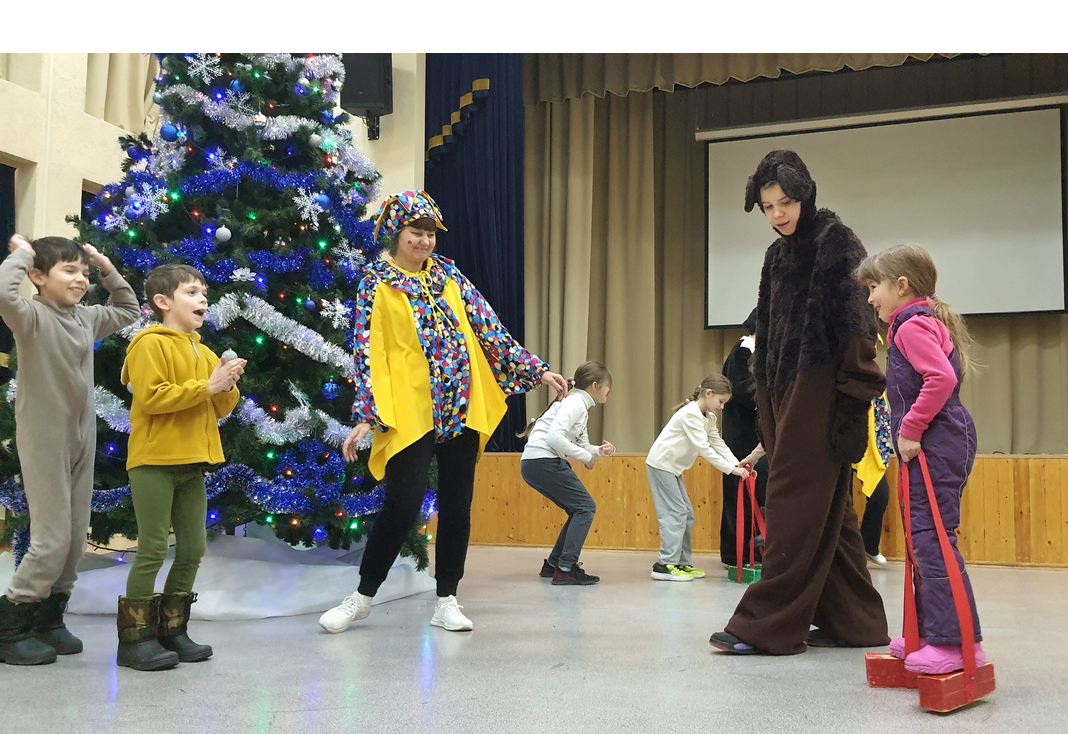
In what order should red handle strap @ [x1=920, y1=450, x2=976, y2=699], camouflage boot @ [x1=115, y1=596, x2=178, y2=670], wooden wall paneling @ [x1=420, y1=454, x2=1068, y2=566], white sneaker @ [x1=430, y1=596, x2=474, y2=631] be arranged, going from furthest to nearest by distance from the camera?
1. wooden wall paneling @ [x1=420, y1=454, x2=1068, y2=566]
2. white sneaker @ [x1=430, y1=596, x2=474, y2=631]
3. camouflage boot @ [x1=115, y1=596, x2=178, y2=670]
4. red handle strap @ [x1=920, y1=450, x2=976, y2=699]

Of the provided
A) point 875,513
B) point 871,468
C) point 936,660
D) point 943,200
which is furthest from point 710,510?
point 936,660

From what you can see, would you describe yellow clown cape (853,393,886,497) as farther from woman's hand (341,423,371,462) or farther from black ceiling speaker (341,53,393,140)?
black ceiling speaker (341,53,393,140)

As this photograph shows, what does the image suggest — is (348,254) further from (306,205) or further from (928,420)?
(928,420)

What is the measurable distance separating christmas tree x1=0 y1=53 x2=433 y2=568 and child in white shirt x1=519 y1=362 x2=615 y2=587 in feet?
3.66

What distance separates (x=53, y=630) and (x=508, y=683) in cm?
147

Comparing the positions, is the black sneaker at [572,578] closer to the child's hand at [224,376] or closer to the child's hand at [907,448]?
the child's hand at [224,376]

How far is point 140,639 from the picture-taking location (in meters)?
2.65

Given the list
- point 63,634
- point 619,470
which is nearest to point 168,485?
point 63,634

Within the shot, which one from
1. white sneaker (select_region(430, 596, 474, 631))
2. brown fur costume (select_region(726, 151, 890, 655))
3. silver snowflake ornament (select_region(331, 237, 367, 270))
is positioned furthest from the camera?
silver snowflake ornament (select_region(331, 237, 367, 270))

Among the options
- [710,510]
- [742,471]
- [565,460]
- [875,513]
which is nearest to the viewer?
[742,471]

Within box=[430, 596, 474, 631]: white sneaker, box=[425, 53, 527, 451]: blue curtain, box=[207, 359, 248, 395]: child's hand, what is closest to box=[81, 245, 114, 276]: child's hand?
box=[207, 359, 248, 395]: child's hand

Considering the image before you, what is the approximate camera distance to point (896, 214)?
8.12 m

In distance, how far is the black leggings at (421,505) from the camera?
3150mm

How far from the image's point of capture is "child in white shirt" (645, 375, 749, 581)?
520 centimetres
